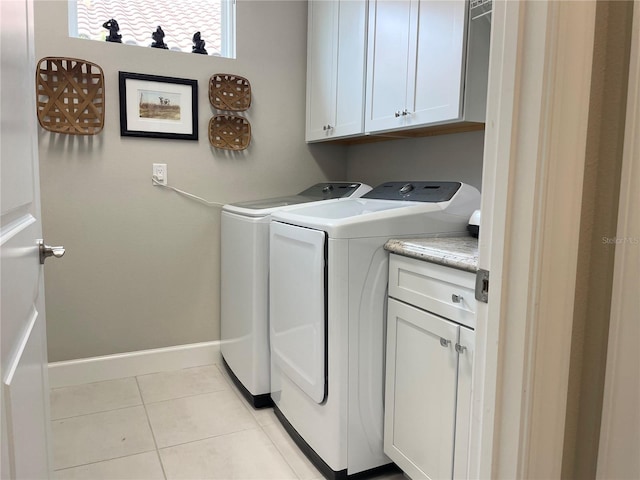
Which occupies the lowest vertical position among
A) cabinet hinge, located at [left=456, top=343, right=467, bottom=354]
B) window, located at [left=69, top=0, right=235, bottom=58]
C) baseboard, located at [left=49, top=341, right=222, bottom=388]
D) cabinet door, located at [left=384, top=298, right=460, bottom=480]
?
baseboard, located at [left=49, top=341, right=222, bottom=388]

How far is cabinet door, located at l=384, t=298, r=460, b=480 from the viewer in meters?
1.40

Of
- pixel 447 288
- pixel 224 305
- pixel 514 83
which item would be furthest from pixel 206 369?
pixel 514 83

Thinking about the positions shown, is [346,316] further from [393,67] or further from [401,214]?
[393,67]

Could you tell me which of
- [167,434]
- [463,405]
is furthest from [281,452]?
[463,405]

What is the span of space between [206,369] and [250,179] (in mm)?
1162

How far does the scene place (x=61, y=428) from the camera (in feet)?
6.73

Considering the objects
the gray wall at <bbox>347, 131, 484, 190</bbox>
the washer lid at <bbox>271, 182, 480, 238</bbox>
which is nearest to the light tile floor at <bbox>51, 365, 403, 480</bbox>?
the washer lid at <bbox>271, 182, 480, 238</bbox>

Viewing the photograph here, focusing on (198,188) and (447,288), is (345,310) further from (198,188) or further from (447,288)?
(198,188)

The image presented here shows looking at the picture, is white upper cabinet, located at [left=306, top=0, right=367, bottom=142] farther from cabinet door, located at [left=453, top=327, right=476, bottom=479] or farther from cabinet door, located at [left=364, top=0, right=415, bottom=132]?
cabinet door, located at [left=453, top=327, right=476, bottom=479]

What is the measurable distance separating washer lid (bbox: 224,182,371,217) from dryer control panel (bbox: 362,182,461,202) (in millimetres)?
127

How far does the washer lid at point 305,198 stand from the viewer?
2.25 meters

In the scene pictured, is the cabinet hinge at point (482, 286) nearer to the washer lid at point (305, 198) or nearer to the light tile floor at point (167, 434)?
the light tile floor at point (167, 434)

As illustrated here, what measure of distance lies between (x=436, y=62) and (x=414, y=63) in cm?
14

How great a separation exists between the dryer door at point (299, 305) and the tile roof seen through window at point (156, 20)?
4.52 ft
